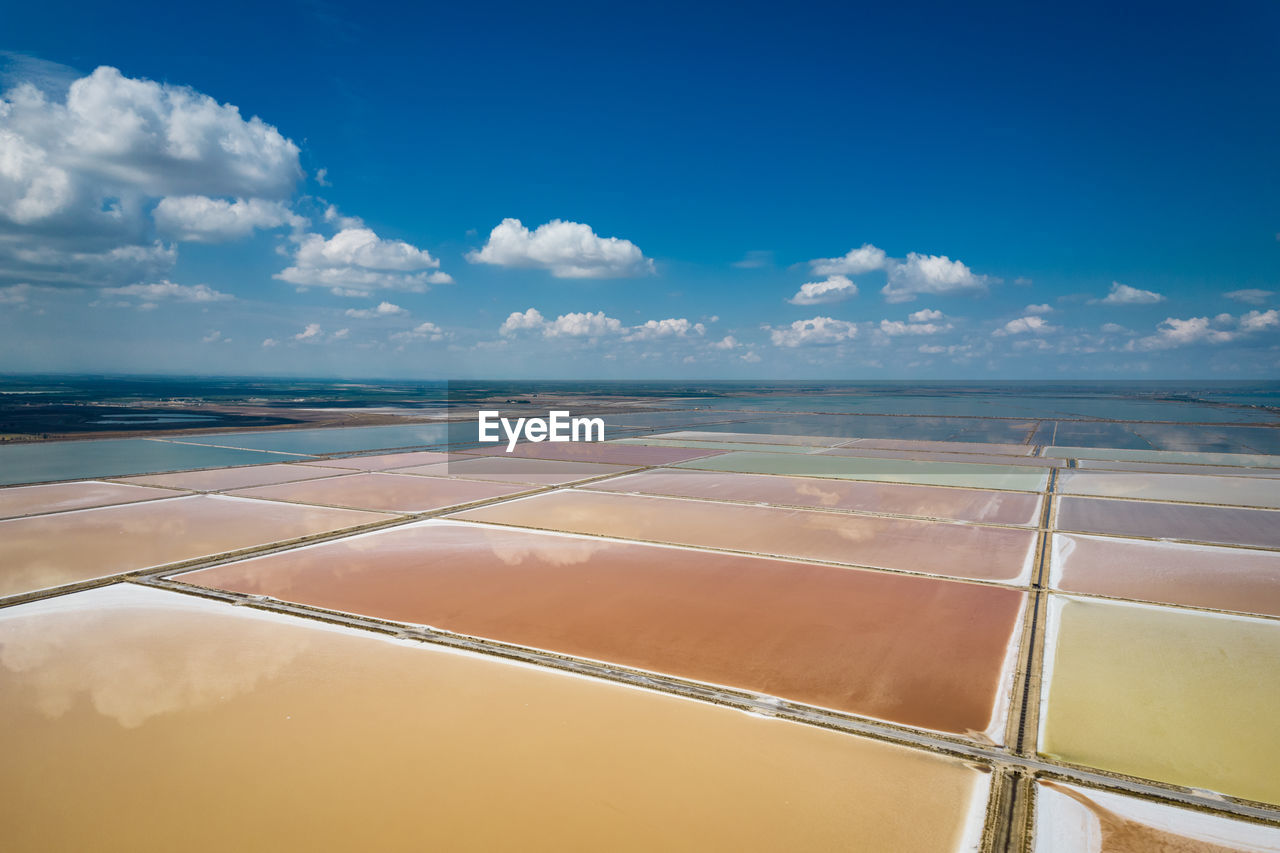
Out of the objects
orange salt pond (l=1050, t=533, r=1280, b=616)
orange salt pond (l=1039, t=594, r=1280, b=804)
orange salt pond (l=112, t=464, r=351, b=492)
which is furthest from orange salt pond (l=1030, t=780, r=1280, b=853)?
orange salt pond (l=112, t=464, r=351, b=492)

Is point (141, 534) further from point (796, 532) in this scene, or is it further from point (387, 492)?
point (796, 532)

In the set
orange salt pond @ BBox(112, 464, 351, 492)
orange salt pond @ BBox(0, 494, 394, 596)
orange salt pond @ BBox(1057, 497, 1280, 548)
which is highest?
orange salt pond @ BBox(112, 464, 351, 492)

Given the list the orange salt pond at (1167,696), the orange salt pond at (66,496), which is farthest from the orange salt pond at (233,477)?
the orange salt pond at (1167,696)

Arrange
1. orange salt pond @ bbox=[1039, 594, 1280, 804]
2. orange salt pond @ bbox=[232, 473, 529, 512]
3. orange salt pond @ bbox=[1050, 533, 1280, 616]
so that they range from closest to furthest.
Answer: orange salt pond @ bbox=[1039, 594, 1280, 804] < orange salt pond @ bbox=[1050, 533, 1280, 616] < orange salt pond @ bbox=[232, 473, 529, 512]

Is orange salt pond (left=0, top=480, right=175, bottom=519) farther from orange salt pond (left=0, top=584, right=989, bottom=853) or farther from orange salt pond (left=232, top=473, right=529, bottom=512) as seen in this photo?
orange salt pond (left=0, top=584, right=989, bottom=853)

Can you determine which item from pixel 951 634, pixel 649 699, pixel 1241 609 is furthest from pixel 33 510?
pixel 1241 609

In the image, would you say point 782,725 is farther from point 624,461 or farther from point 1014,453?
point 1014,453

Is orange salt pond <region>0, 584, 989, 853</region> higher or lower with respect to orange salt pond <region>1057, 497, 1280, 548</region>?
lower

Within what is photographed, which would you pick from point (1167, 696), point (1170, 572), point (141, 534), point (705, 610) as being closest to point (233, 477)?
point (141, 534)

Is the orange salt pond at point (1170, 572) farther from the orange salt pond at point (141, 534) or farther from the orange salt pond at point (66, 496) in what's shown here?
the orange salt pond at point (66, 496)

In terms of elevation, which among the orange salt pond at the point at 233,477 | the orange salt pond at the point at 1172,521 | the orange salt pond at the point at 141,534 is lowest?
the orange salt pond at the point at 1172,521

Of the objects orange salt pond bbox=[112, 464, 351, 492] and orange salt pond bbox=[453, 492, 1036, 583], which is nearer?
orange salt pond bbox=[453, 492, 1036, 583]

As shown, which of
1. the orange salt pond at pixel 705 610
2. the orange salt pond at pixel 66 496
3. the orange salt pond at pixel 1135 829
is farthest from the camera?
the orange salt pond at pixel 66 496

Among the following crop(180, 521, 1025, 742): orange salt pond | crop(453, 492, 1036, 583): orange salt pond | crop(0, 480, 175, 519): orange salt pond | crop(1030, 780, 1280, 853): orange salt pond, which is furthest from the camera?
crop(0, 480, 175, 519): orange salt pond
